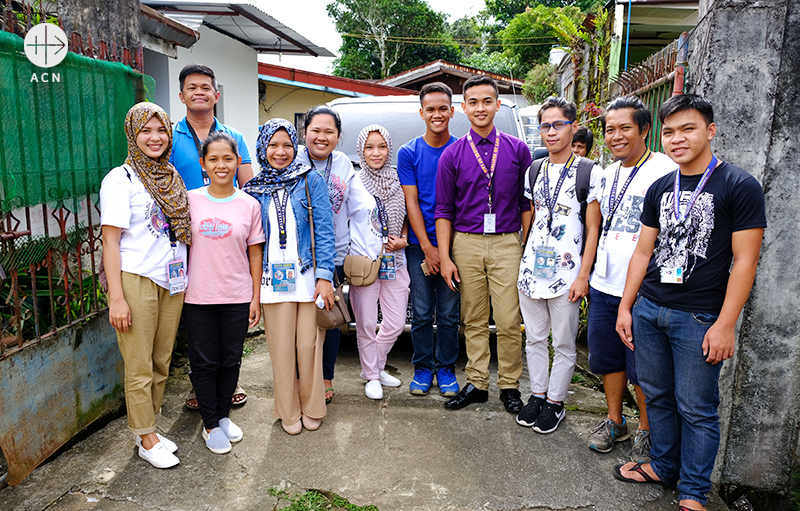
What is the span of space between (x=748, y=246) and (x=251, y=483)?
2.49 m

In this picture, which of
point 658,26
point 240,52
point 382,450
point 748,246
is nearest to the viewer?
point 748,246

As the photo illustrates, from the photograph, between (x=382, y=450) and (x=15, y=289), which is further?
(x=382, y=450)

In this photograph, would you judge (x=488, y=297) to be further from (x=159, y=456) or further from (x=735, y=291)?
(x=159, y=456)

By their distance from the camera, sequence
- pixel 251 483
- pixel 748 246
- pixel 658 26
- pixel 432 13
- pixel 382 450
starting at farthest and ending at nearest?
pixel 432 13
pixel 658 26
pixel 382 450
pixel 251 483
pixel 748 246

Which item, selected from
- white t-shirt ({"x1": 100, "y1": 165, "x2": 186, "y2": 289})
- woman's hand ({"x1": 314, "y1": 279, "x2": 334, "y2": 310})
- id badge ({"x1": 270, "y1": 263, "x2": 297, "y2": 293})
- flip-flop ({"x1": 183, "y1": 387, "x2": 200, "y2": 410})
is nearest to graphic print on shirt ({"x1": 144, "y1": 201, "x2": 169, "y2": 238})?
white t-shirt ({"x1": 100, "y1": 165, "x2": 186, "y2": 289})

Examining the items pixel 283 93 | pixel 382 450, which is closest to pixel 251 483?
pixel 382 450

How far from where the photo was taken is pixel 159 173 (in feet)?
9.36

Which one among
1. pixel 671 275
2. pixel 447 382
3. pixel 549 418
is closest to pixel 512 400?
pixel 549 418

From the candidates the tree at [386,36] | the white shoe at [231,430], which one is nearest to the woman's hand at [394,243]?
the white shoe at [231,430]

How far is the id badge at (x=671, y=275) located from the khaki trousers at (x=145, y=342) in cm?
238

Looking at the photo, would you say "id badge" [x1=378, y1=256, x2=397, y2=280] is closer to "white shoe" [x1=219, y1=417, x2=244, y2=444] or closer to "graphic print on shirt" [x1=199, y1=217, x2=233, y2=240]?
"graphic print on shirt" [x1=199, y1=217, x2=233, y2=240]

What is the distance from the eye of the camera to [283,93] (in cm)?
1498

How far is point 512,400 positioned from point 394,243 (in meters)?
1.24

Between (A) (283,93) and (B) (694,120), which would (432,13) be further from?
(B) (694,120)
